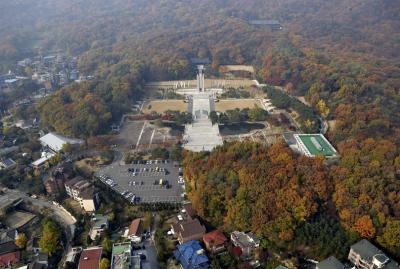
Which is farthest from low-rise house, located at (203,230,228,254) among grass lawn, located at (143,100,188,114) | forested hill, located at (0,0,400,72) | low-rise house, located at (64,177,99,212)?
forested hill, located at (0,0,400,72)

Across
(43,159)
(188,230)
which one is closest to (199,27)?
(43,159)

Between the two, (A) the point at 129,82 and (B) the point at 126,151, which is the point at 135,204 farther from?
(A) the point at 129,82

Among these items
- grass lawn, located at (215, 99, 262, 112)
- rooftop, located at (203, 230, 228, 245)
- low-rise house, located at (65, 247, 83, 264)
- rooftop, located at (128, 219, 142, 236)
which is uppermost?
grass lawn, located at (215, 99, 262, 112)

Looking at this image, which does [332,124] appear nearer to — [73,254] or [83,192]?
[83,192]

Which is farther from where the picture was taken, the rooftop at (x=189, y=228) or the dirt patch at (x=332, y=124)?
the dirt patch at (x=332, y=124)

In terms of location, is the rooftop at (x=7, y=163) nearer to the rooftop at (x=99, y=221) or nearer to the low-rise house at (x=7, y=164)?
the low-rise house at (x=7, y=164)

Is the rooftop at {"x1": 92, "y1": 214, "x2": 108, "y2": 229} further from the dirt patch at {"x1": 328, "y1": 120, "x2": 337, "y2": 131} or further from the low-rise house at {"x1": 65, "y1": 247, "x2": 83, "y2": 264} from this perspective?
the dirt patch at {"x1": 328, "y1": 120, "x2": 337, "y2": 131}

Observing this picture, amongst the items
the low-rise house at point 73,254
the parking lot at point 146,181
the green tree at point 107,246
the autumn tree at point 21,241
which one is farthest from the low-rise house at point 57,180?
the green tree at point 107,246
